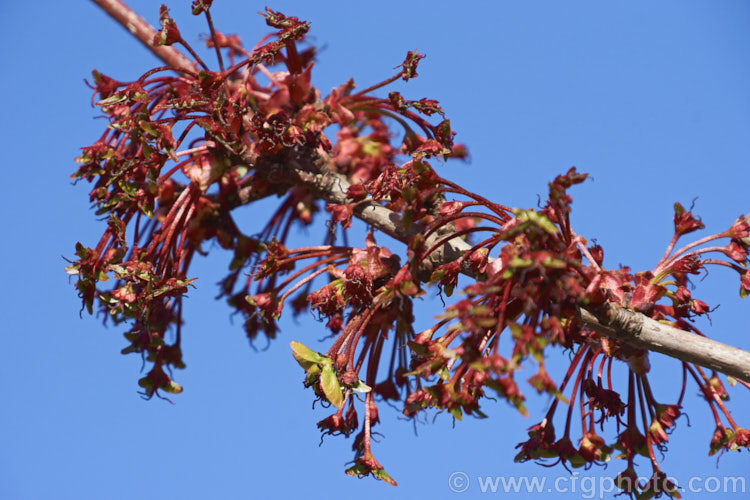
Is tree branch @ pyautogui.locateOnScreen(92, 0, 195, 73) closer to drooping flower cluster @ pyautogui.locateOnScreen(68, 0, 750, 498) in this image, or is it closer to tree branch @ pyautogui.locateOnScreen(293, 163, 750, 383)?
drooping flower cluster @ pyautogui.locateOnScreen(68, 0, 750, 498)

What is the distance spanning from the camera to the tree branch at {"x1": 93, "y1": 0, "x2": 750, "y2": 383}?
281cm

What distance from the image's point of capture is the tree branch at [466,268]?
281 cm

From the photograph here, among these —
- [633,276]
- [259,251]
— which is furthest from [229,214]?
[633,276]

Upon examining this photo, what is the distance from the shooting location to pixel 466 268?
3.19 metres

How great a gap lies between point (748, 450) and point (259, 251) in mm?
2686

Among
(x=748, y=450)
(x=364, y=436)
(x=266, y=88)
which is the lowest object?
(x=364, y=436)

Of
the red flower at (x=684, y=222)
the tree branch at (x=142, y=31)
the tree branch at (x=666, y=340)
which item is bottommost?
the tree branch at (x=666, y=340)

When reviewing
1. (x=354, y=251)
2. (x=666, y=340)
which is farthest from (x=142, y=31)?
(x=666, y=340)

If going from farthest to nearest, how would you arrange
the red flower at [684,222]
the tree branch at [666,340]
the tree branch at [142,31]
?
the tree branch at [142,31] → the red flower at [684,222] → the tree branch at [666,340]

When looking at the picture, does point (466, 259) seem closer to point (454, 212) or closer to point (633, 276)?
point (454, 212)

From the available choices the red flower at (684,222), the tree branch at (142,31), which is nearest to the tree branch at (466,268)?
the tree branch at (142,31)

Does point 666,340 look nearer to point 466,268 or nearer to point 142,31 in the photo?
point 466,268

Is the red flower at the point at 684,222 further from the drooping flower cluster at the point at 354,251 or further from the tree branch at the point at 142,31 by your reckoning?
the tree branch at the point at 142,31

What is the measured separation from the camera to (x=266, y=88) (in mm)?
4145
